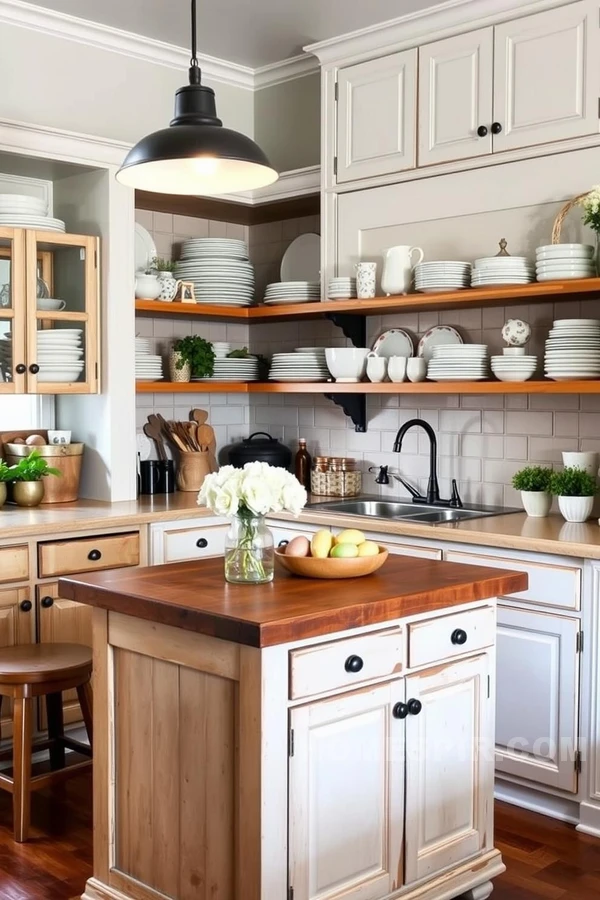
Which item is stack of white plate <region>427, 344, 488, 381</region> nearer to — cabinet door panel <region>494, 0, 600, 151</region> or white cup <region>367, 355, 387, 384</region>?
white cup <region>367, 355, 387, 384</region>

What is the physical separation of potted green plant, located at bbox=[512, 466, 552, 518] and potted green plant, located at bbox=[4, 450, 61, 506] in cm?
193

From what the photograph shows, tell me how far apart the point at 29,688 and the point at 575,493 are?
6.71 ft

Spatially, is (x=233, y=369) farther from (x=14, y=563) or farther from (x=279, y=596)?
(x=279, y=596)

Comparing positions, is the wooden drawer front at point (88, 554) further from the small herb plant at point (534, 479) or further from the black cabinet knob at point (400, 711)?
the black cabinet knob at point (400, 711)

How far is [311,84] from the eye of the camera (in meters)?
5.02

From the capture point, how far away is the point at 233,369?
16.6 feet

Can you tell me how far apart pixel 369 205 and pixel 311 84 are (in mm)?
925

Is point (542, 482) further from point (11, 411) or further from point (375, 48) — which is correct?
point (11, 411)

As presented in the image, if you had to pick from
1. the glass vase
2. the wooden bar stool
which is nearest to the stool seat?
the wooden bar stool

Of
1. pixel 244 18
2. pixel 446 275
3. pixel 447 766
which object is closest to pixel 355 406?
pixel 446 275

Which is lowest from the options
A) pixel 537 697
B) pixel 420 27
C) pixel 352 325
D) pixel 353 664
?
pixel 537 697

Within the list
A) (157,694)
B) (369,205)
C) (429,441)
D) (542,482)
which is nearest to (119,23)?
(369,205)

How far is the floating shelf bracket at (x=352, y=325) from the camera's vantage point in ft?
15.5

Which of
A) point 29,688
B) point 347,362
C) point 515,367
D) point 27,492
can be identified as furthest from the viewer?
point 347,362
